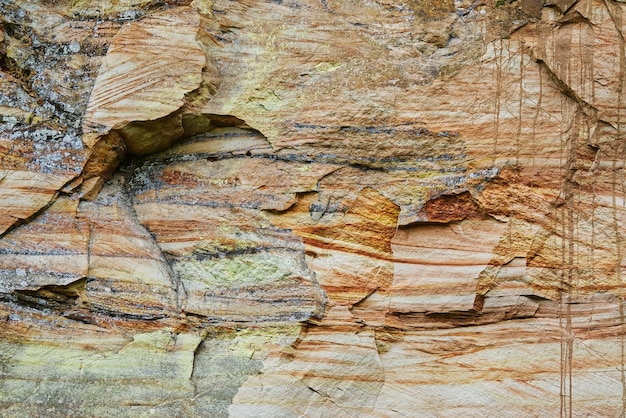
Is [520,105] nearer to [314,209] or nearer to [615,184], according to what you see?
[615,184]

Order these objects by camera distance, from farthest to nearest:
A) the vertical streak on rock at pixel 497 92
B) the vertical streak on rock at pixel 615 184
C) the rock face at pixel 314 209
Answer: the vertical streak on rock at pixel 497 92 < the rock face at pixel 314 209 < the vertical streak on rock at pixel 615 184

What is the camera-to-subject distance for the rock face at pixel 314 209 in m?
6.01

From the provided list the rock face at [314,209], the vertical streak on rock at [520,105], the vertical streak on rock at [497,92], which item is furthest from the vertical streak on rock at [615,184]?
the vertical streak on rock at [497,92]

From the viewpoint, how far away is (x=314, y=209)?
6.26 meters

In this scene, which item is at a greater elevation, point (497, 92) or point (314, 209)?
point (497, 92)

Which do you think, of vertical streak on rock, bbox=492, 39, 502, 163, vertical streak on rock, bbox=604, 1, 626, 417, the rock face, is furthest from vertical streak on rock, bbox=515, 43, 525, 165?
vertical streak on rock, bbox=604, 1, 626, 417

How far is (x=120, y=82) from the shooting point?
20.8 feet

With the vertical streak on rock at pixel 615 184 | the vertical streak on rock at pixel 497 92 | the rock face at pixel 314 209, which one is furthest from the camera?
the vertical streak on rock at pixel 497 92

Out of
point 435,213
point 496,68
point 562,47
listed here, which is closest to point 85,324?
point 435,213

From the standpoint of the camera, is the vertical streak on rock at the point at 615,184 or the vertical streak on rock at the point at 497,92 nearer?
the vertical streak on rock at the point at 615,184

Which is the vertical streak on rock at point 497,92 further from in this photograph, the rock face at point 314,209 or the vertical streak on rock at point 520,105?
the vertical streak on rock at point 520,105

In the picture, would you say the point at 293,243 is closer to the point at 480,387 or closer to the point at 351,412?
the point at 351,412

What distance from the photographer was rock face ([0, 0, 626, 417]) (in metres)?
6.01

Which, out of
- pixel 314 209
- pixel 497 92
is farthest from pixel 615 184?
pixel 314 209
